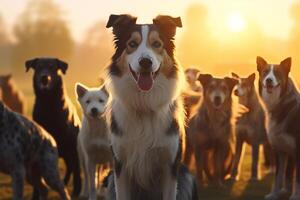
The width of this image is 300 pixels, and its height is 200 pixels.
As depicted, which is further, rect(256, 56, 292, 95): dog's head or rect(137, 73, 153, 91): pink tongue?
rect(256, 56, 292, 95): dog's head

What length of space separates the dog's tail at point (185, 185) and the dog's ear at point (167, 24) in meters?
1.48

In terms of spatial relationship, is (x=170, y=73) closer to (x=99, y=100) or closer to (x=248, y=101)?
(x=99, y=100)

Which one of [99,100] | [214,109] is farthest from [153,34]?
[214,109]

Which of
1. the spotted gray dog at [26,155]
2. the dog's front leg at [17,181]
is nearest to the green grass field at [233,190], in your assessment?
the spotted gray dog at [26,155]

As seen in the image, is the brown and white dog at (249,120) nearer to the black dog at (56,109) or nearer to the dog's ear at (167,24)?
the black dog at (56,109)

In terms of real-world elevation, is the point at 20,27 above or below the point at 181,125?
above

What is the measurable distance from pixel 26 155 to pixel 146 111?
2.38 meters

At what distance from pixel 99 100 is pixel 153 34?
3.74m

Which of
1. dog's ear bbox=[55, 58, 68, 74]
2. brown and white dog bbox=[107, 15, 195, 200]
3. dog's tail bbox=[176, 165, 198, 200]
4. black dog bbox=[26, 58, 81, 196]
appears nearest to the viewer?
brown and white dog bbox=[107, 15, 195, 200]

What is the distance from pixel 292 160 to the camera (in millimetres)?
9594

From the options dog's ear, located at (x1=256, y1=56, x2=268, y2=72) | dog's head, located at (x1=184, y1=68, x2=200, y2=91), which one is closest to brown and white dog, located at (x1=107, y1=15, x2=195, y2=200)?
dog's ear, located at (x1=256, y1=56, x2=268, y2=72)

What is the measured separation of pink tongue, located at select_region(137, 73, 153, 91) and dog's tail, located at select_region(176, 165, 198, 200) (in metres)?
1.22

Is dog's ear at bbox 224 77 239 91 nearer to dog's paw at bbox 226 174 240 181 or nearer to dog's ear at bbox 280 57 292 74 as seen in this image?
dog's paw at bbox 226 174 240 181

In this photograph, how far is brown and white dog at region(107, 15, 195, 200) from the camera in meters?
5.92
